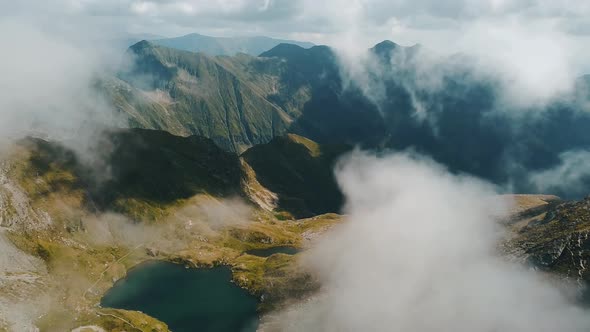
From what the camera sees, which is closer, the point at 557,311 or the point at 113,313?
the point at 557,311

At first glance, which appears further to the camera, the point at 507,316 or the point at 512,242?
the point at 512,242

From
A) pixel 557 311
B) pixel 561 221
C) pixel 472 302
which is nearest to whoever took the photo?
pixel 557 311

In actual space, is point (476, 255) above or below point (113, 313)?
above

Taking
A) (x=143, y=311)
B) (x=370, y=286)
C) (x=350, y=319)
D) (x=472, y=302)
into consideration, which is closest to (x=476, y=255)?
(x=472, y=302)

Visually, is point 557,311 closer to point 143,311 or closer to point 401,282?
point 401,282

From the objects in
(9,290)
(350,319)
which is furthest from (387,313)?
(9,290)

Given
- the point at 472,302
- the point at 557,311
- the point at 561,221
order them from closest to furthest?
the point at 557,311, the point at 472,302, the point at 561,221

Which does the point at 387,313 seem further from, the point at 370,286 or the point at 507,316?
the point at 507,316

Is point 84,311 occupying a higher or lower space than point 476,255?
lower

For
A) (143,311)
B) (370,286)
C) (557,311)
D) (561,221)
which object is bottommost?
(143,311)
